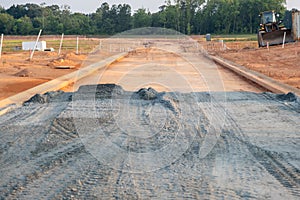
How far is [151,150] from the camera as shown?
5.05 meters

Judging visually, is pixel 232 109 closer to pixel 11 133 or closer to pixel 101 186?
pixel 11 133

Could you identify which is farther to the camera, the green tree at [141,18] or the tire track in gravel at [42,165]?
the green tree at [141,18]

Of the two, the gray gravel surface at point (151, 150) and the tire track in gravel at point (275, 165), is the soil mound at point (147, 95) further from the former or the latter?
the tire track in gravel at point (275, 165)

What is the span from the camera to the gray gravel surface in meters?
3.83

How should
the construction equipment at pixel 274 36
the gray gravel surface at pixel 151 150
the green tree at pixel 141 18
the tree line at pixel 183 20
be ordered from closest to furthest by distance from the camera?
the gray gravel surface at pixel 151 150
the construction equipment at pixel 274 36
the green tree at pixel 141 18
the tree line at pixel 183 20

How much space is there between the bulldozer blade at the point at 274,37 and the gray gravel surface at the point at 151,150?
2536 cm

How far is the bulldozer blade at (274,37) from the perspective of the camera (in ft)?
106

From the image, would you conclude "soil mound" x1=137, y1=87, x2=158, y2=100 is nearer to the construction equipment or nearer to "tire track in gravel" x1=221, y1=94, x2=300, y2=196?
"tire track in gravel" x1=221, y1=94, x2=300, y2=196

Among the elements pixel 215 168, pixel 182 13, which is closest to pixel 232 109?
pixel 215 168

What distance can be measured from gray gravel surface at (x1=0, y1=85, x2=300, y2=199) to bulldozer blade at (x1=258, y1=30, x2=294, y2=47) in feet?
83.2

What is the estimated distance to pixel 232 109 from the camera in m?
7.78

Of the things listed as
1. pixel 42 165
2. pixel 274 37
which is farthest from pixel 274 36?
pixel 42 165

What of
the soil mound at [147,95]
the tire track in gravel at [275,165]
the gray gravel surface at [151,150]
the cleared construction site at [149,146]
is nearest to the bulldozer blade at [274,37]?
the cleared construction site at [149,146]

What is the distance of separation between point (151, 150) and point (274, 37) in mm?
29632
